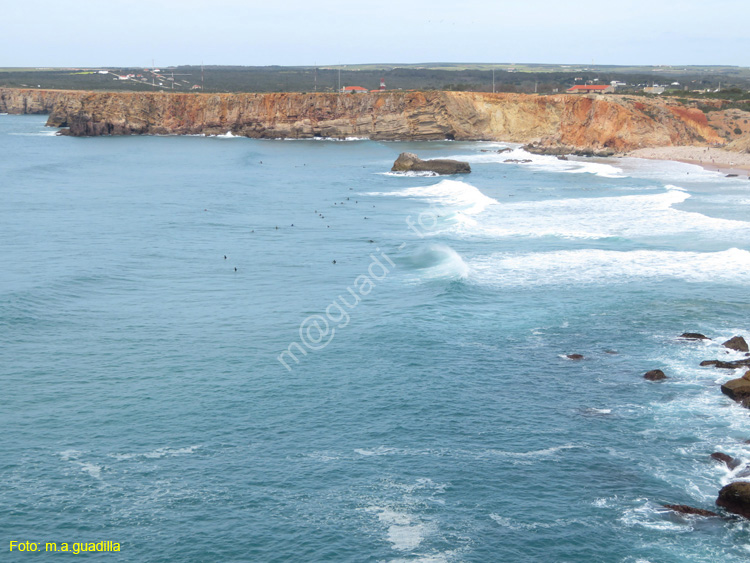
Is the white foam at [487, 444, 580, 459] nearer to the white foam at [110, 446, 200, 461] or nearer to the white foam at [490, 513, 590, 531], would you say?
the white foam at [490, 513, 590, 531]

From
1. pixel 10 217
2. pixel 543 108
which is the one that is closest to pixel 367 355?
pixel 10 217

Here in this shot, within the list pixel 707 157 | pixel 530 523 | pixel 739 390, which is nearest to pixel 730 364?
pixel 739 390

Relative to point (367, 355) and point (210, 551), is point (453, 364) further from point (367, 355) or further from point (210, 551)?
point (210, 551)

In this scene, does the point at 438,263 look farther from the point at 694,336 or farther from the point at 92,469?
the point at 92,469

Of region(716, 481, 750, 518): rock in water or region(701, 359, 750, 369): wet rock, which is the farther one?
region(701, 359, 750, 369): wet rock

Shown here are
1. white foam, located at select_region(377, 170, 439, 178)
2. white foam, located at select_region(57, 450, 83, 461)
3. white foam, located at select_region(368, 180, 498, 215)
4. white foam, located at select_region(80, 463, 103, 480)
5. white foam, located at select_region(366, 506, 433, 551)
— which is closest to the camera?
white foam, located at select_region(366, 506, 433, 551)

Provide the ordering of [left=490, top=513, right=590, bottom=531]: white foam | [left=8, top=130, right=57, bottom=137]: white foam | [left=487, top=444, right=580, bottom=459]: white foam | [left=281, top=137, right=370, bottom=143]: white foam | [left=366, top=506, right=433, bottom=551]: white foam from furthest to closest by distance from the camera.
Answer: [left=8, top=130, right=57, bottom=137]: white foam < [left=281, top=137, right=370, bottom=143]: white foam < [left=487, top=444, right=580, bottom=459]: white foam < [left=490, top=513, right=590, bottom=531]: white foam < [left=366, top=506, right=433, bottom=551]: white foam

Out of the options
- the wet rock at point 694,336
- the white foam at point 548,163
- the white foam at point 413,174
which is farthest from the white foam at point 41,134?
the wet rock at point 694,336

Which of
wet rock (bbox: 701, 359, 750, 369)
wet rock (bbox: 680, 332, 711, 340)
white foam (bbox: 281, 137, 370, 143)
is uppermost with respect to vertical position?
white foam (bbox: 281, 137, 370, 143)

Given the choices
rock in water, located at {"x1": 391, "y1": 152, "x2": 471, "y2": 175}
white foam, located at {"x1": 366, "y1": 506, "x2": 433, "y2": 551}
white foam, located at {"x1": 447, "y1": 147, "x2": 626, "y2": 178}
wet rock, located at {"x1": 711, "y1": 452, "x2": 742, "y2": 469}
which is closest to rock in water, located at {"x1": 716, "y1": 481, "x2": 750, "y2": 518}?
wet rock, located at {"x1": 711, "y1": 452, "x2": 742, "y2": 469}
